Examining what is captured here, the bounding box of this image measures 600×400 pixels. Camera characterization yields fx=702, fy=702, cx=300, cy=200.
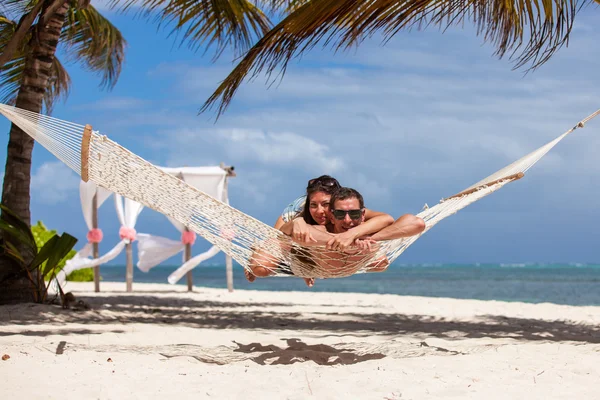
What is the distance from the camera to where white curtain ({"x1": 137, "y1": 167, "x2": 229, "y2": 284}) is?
7.02 metres

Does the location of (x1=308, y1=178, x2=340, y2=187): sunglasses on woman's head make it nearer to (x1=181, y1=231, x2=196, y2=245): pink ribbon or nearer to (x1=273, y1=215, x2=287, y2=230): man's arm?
(x1=273, y1=215, x2=287, y2=230): man's arm

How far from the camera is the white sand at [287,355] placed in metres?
2.38

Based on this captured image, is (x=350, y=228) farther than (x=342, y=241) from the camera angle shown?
Yes

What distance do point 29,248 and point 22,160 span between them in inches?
21.9

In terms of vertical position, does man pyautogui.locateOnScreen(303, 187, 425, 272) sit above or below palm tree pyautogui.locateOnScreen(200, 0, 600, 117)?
below


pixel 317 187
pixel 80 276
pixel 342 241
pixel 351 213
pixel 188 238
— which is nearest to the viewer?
pixel 342 241

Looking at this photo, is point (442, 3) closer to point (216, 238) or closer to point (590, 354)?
point (216, 238)

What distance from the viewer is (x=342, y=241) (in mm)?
2379

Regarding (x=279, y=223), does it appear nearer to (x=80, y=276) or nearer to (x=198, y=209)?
(x=198, y=209)

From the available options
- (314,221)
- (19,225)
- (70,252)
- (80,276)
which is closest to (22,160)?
(19,225)

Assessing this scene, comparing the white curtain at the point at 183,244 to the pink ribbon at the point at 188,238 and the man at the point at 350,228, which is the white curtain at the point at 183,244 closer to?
the pink ribbon at the point at 188,238

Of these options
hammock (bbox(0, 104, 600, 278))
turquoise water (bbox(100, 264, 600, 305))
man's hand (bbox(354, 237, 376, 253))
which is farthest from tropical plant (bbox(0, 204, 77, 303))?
turquoise water (bbox(100, 264, 600, 305))

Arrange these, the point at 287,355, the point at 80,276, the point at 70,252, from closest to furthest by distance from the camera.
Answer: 1. the point at 287,355
2. the point at 70,252
3. the point at 80,276

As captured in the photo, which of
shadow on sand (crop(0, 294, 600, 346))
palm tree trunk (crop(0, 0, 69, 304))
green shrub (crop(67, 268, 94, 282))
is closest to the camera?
shadow on sand (crop(0, 294, 600, 346))
